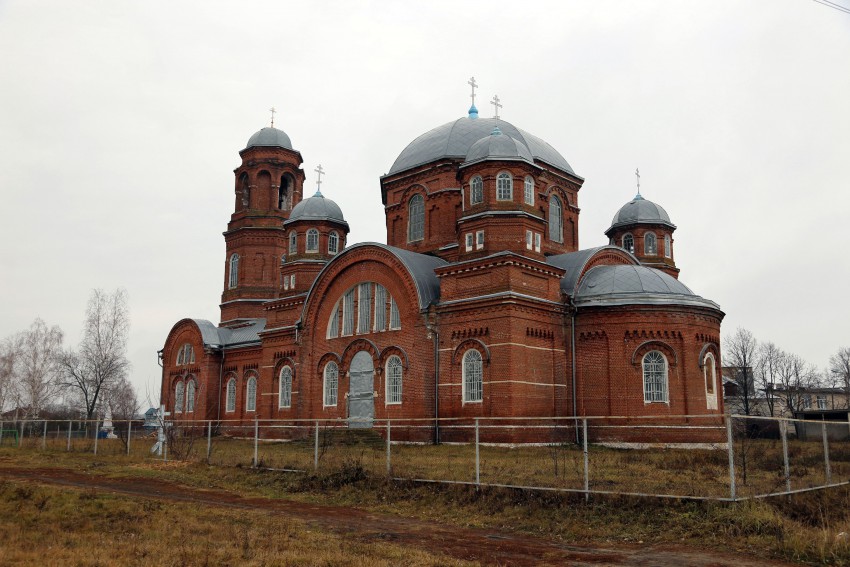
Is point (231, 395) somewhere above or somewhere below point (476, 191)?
below

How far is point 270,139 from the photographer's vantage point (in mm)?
40812

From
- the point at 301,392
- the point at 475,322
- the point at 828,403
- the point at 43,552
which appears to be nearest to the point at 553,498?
the point at 43,552

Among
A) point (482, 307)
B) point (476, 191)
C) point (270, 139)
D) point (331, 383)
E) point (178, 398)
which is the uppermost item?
point (270, 139)

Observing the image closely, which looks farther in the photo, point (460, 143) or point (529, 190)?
point (460, 143)

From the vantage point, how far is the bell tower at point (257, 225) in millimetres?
40375

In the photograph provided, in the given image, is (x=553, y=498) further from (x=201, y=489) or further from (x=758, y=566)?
(x=201, y=489)

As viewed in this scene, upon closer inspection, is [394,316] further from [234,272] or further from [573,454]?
[234,272]

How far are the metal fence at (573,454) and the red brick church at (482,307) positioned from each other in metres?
0.90

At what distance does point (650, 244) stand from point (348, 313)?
50.0ft

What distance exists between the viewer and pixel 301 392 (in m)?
30.5

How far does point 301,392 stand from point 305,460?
1127 centimetres

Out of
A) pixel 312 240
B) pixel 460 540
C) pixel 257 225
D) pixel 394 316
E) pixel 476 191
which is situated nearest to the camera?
pixel 460 540

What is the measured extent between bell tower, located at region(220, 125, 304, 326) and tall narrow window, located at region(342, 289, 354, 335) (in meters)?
11.9

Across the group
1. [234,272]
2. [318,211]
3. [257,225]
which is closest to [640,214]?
[318,211]
